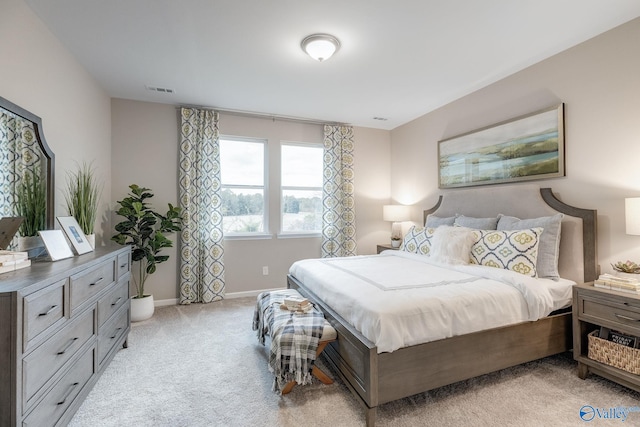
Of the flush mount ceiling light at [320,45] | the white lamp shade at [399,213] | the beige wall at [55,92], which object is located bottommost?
the white lamp shade at [399,213]

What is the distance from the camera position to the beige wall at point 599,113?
2148 millimetres

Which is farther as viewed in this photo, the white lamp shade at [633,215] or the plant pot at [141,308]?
the plant pot at [141,308]

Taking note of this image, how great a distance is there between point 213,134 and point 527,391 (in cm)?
420

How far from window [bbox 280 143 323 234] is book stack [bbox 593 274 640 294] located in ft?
10.8

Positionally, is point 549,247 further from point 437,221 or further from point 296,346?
point 296,346

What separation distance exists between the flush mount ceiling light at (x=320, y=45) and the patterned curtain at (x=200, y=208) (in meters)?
2.03

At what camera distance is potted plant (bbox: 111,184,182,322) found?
3.22 m

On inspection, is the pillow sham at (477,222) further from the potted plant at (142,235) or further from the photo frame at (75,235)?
the photo frame at (75,235)

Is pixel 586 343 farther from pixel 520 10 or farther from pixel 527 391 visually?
pixel 520 10

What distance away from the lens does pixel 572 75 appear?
97.3 inches

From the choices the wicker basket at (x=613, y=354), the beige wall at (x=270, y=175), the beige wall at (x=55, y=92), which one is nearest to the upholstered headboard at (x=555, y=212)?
the wicker basket at (x=613, y=354)

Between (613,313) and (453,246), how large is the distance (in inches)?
44.8

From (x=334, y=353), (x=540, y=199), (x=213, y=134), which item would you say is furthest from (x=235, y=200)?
(x=540, y=199)

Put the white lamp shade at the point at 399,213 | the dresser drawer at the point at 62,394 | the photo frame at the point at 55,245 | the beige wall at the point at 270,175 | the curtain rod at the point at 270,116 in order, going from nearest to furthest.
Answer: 1. the dresser drawer at the point at 62,394
2. the photo frame at the point at 55,245
3. the beige wall at the point at 270,175
4. the curtain rod at the point at 270,116
5. the white lamp shade at the point at 399,213
